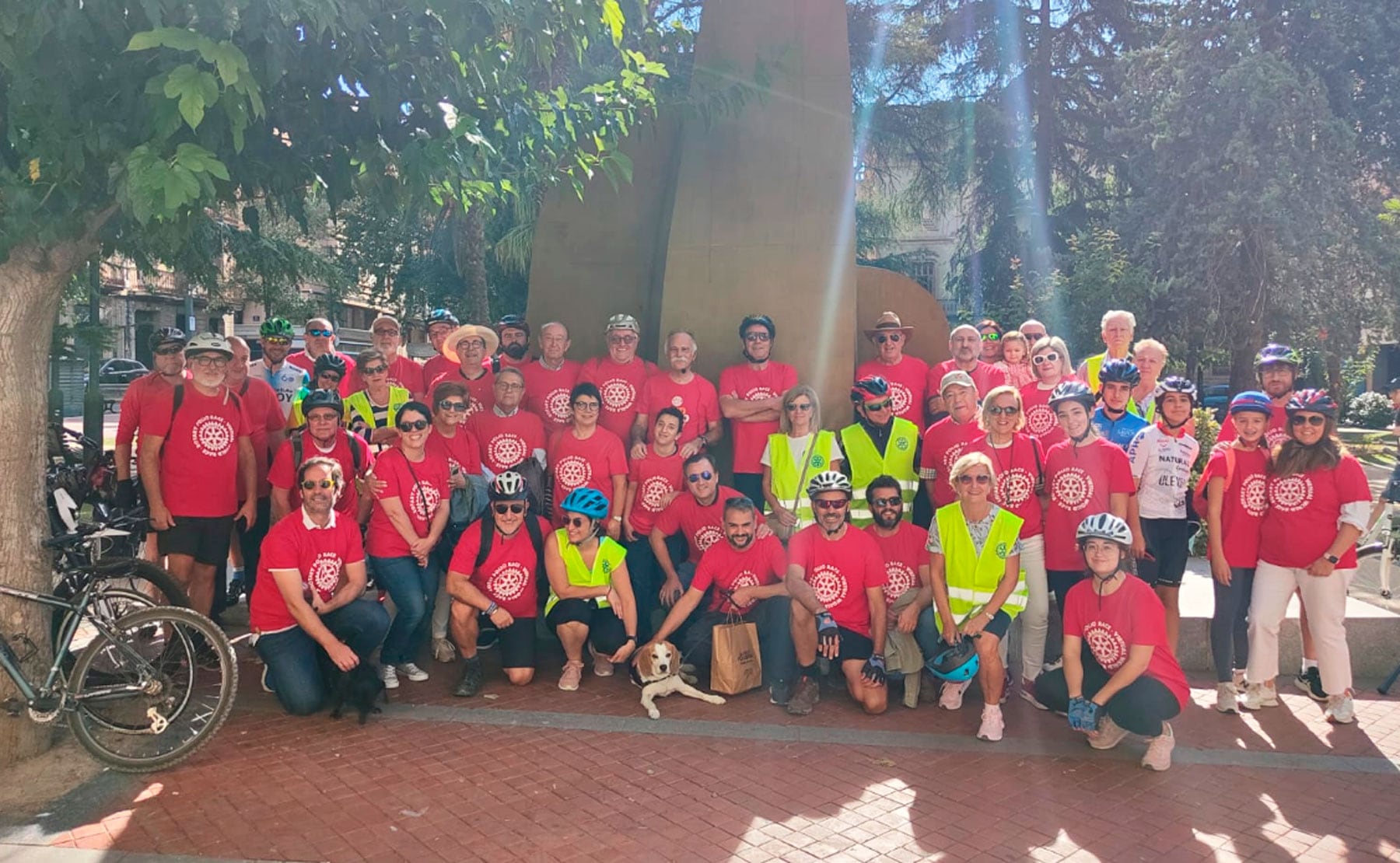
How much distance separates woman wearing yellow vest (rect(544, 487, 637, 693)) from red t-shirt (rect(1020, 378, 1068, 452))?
2821 millimetres

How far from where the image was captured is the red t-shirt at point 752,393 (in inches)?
274

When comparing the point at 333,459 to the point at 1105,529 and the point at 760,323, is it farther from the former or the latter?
the point at 1105,529

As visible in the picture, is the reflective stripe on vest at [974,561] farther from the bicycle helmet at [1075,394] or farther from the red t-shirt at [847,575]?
the bicycle helmet at [1075,394]

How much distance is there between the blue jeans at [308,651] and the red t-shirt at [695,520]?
1.85 metres

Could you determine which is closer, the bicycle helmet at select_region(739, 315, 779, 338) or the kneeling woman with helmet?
the kneeling woman with helmet

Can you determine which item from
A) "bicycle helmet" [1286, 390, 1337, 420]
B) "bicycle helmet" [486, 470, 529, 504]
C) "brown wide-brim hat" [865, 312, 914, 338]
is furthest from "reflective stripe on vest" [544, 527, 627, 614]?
"bicycle helmet" [1286, 390, 1337, 420]

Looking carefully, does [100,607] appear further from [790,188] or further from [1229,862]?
[790,188]

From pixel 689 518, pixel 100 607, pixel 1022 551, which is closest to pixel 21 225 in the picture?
pixel 100 607

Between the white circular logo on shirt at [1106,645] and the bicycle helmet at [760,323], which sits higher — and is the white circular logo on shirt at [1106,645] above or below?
below

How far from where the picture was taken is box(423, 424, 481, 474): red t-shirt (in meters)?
6.29

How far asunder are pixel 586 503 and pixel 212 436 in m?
2.30

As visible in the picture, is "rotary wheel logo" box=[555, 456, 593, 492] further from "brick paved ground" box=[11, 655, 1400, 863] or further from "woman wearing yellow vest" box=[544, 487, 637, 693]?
"brick paved ground" box=[11, 655, 1400, 863]

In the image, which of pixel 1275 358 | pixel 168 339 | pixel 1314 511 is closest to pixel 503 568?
pixel 168 339

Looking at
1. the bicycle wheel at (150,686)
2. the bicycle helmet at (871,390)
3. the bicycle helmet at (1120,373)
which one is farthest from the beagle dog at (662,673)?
the bicycle helmet at (1120,373)
